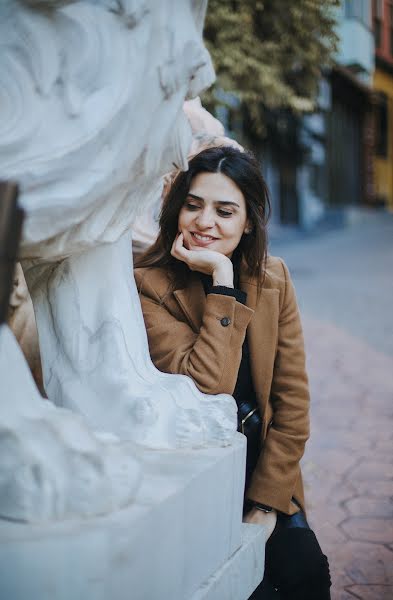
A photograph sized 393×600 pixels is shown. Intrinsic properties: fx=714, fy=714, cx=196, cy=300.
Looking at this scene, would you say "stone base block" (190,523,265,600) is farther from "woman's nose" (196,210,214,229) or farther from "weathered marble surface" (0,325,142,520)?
"woman's nose" (196,210,214,229)

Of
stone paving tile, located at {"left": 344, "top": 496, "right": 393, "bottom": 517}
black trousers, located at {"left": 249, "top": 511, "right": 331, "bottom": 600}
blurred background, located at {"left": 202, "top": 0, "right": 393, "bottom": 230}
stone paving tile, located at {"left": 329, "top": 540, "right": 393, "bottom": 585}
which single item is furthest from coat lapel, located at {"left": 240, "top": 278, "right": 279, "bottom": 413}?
blurred background, located at {"left": 202, "top": 0, "right": 393, "bottom": 230}

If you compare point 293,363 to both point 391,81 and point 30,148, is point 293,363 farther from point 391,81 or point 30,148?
point 391,81

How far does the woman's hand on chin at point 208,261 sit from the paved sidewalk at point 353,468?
1184mm

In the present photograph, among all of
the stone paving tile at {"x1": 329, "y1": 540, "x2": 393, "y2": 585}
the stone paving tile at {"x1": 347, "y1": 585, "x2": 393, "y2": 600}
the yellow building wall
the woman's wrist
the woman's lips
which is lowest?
the stone paving tile at {"x1": 347, "y1": 585, "x2": 393, "y2": 600}

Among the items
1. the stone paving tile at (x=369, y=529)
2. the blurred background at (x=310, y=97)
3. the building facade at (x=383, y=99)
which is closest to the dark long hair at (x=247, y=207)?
the stone paving tile at (x=369, y=529)

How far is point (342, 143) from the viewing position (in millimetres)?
18953

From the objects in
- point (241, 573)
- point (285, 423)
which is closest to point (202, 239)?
point (285, 423)

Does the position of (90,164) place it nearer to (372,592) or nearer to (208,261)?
(208,261)

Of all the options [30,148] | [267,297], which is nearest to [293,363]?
[267,297]

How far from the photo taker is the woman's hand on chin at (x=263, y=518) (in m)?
1.88

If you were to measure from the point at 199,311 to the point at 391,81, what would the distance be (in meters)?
22.0

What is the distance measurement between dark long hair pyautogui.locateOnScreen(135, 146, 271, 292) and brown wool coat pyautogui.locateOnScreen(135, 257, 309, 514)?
0.04 m

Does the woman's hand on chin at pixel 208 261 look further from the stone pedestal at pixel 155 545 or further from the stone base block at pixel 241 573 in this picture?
the stone base block at pixel 241 573

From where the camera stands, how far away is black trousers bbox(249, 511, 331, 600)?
1.84 metres
